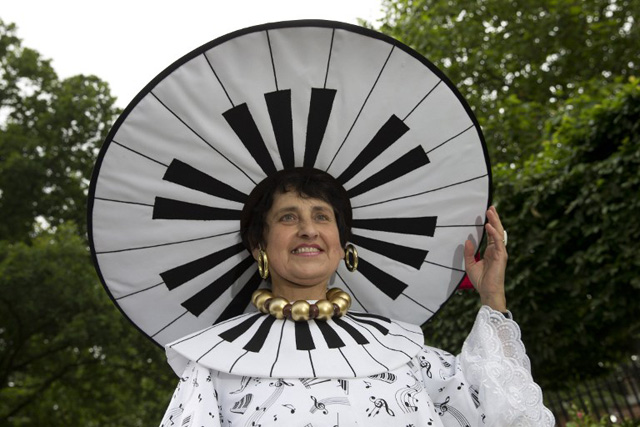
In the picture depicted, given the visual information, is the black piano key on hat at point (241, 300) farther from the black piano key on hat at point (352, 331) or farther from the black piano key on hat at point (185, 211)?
the black piano key on hat at point (352, 331)

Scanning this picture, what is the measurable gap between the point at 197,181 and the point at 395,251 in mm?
843

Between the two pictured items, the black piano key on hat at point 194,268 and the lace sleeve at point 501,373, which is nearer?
the lace sleeve at point 501,373

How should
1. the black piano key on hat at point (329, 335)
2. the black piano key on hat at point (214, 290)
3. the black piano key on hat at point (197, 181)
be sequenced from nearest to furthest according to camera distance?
the black piano key on hat at point (329, 335)
the black piano key on hat at point (197, 181)
the black piano key on hat at point (214, 290)

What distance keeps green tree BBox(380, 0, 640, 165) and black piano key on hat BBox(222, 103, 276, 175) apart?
28.4 ft

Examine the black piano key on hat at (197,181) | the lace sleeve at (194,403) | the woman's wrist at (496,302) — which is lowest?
the lace sleeve at (194,403)

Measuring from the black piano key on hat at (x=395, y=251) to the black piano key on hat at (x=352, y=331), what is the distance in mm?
407

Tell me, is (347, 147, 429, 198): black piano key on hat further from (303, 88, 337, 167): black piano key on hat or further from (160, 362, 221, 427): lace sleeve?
(160, 362, 221, 427): lace sleeve

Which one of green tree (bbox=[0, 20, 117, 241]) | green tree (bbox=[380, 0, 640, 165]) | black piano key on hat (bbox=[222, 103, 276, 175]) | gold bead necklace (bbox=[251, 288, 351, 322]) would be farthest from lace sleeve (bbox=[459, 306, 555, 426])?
green tree (bbox=[0, 20, 117, 241])

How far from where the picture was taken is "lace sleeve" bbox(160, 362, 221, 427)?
6.67 feet

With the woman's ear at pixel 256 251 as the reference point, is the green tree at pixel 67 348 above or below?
below

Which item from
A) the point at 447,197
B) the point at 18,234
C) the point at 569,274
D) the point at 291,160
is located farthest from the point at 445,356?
the point at 18,234

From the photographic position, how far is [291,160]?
2463 millimetres

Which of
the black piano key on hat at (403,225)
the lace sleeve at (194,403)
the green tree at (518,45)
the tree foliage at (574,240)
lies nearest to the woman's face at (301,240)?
the black piano key on hat at (403,225)

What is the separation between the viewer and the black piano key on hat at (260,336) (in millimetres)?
2213
